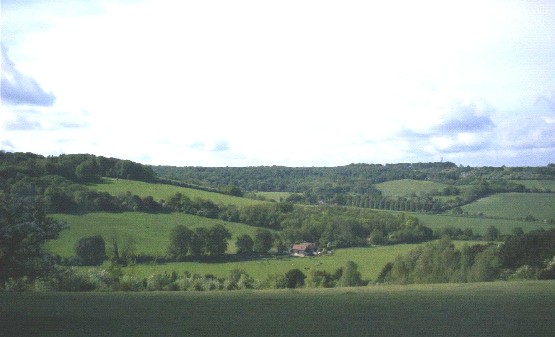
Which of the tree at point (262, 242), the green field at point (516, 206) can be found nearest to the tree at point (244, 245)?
the tree at point (262, 242)

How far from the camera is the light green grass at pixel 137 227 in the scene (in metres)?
60.9

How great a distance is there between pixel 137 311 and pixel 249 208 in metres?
61.5

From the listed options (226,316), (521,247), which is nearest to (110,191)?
(521,247)

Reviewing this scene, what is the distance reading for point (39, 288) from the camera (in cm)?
3069

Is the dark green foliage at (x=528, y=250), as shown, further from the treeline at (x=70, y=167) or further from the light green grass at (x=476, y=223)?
the treeline at (x=70, y=167)

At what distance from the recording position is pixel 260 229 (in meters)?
74.6

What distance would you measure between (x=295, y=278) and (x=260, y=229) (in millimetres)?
18563

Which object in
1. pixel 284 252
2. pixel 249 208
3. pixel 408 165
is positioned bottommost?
pixel 284 252

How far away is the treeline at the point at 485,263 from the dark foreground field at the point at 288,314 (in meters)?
14.4

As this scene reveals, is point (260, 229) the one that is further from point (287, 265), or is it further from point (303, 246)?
point (287, 265)

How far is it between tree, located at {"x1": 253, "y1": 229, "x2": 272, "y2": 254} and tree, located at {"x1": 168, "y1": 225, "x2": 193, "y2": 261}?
32.7 feet

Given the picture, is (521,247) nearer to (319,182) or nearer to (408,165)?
(319,182)

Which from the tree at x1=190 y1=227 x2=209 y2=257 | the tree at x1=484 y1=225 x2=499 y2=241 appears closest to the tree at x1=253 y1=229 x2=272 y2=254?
the tree at x1=190 y1=227 x2=209 y2=257

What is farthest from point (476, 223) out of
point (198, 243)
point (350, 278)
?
point (198, 243)
